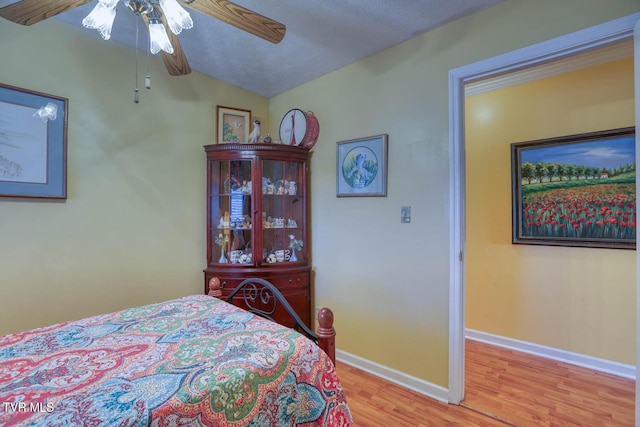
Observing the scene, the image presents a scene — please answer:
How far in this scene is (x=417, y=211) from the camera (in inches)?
84.6

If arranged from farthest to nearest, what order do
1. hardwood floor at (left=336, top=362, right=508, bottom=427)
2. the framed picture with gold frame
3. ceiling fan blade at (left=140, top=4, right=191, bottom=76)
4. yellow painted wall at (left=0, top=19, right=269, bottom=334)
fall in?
the framed picture with gold frame → yellow painted wall at (left=0, top=19, right=269, bottom=334) → hardwood floor at (left=336, top=362, right=508, bottom=427) → ceiling fan blade at (left=140, top=4, right=191, bottom=76)

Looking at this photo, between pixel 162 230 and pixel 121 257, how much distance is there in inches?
13.9

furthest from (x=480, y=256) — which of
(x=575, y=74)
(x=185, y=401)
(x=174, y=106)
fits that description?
(x=174, y=106)

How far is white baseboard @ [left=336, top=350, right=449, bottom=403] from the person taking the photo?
204 cm

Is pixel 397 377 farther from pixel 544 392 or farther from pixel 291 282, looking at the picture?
pixel 291 282

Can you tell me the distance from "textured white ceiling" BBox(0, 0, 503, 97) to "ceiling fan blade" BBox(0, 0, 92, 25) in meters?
0.72

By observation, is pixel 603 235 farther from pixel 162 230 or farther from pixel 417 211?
pixel 162 230

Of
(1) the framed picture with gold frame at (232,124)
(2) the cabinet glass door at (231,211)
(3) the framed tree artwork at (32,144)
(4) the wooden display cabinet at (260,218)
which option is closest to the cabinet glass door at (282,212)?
(4) the wooden display cabinet at (260,218)

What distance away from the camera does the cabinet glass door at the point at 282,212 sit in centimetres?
271

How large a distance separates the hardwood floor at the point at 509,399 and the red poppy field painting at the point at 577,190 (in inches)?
40.5

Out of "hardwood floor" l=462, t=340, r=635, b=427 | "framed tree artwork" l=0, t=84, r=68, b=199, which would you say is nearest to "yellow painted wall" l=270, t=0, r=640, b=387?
"hardwood floor" l=462, t=340, r=635, b=427

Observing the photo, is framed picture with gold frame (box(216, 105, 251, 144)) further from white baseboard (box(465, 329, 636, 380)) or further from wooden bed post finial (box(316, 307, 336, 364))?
white baseboard (box(465, 329, 636, 380))

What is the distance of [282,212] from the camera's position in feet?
9.12

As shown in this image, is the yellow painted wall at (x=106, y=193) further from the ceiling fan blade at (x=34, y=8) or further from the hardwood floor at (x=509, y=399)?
the hardwood floor at (x=509, y=399)
